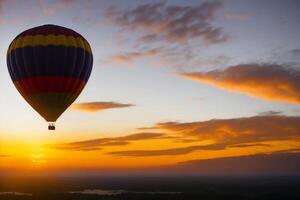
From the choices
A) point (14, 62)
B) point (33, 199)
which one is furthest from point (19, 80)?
point (33, 199)

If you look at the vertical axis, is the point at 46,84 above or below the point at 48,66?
below

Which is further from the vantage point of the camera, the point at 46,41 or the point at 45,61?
the point at 46,41

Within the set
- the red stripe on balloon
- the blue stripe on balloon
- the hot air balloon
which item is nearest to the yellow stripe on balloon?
the hot air balloon

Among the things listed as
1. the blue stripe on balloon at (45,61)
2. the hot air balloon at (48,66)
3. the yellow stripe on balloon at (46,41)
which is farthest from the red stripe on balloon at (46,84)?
the yellow stripe on balloon at (46,41)

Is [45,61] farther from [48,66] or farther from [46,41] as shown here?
[46,41]

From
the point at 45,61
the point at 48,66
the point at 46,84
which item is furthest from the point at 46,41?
the point at 46,84

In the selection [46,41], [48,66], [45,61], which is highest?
[46,41]

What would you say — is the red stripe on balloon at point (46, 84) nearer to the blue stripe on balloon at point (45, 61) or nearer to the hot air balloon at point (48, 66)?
the hot air balloon at point (48, 66)
